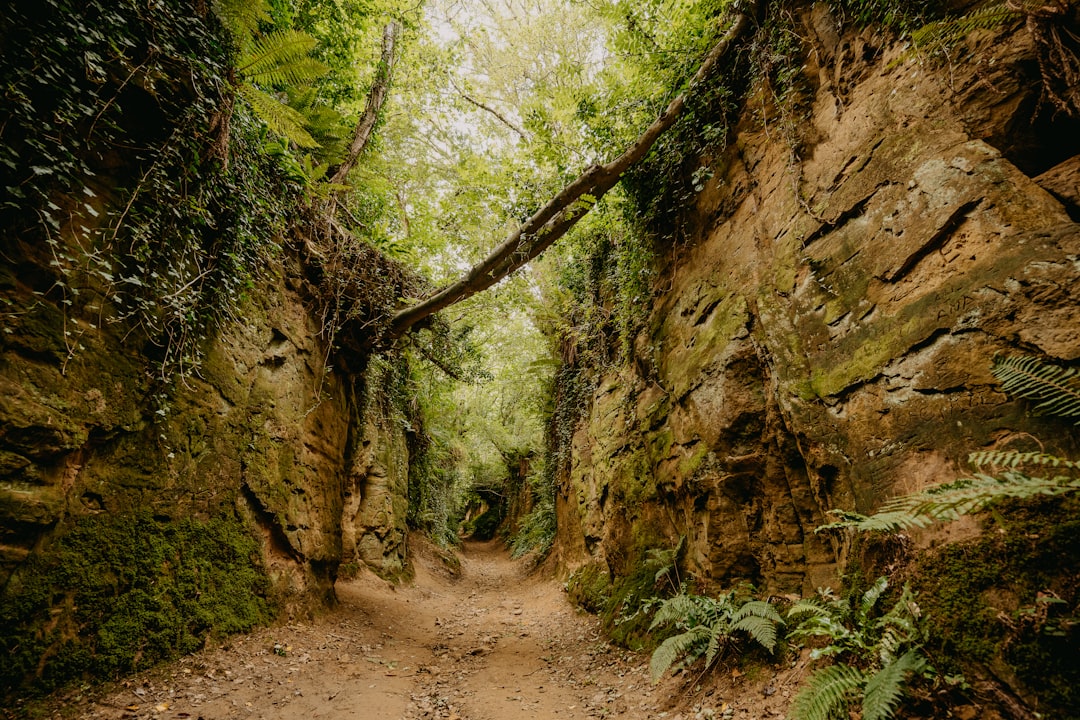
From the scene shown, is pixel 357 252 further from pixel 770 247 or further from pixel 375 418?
pixel 770 247

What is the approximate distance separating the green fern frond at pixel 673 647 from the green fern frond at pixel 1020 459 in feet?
9.50

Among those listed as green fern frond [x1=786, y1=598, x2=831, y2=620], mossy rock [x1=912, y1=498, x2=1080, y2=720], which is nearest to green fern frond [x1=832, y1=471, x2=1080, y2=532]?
mossy rock [x1=912, y1=498, x2=1080, y2=720]

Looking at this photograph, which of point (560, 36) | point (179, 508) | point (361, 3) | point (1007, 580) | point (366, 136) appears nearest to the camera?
point (1007, 580)

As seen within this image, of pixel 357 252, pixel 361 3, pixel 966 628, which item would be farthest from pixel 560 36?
pixel 966 628

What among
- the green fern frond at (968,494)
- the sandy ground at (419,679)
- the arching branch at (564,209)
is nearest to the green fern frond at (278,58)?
the arching branch at (564,209)

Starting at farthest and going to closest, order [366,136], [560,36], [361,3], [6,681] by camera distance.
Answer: [560,36], [366,136], [361,3], [6,681]

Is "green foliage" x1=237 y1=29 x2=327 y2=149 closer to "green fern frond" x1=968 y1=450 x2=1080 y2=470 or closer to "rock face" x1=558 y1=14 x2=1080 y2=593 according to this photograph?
"rock face" x1=558 y1=14 x2=1080 y2=593

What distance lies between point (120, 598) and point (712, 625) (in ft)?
18.0

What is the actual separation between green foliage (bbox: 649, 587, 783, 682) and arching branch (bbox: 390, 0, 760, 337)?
521cm

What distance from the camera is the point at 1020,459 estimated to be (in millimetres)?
2014

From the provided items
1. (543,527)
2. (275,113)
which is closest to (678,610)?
(275,113)

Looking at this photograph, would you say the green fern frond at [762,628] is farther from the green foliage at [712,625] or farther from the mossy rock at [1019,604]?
the mossy rock at [1019,604]

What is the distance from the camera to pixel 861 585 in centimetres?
294

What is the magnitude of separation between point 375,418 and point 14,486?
6932 millimetres
